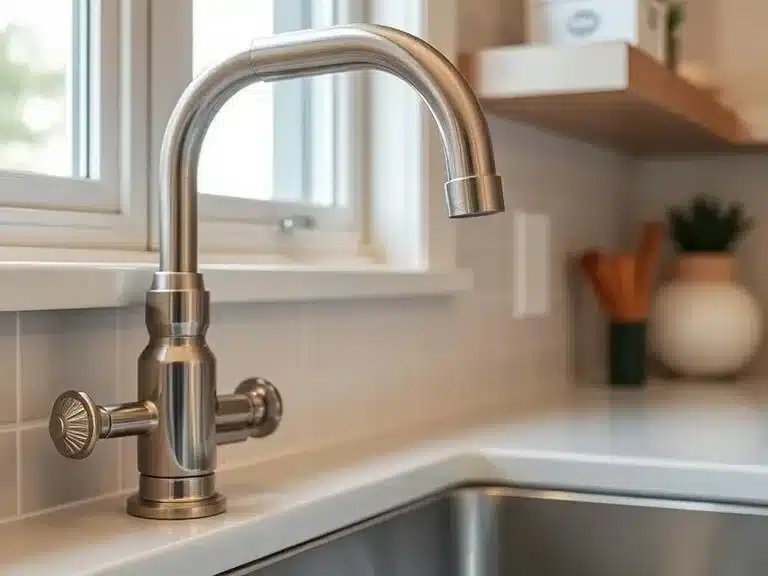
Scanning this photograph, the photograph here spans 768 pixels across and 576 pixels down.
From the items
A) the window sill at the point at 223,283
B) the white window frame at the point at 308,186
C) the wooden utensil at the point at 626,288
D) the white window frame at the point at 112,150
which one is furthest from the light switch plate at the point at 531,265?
the white window frame at the point at 112,150

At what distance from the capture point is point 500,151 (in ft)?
5.00

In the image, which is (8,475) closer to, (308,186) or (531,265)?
(308,186)

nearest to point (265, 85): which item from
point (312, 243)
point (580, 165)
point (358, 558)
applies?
point (312, 243)

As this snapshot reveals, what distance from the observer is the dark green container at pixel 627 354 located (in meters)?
1.76

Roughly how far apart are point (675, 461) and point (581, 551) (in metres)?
0.12

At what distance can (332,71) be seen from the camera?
77 centimetres

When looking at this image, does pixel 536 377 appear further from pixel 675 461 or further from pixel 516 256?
pixel 675 461

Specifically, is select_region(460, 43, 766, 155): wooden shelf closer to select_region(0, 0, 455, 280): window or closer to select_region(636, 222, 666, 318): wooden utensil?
select_region(0, 0, 455, 280): window

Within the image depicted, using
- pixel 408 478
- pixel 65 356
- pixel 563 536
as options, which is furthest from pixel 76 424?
pixel 563 536

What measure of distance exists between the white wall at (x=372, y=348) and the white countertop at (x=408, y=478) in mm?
36

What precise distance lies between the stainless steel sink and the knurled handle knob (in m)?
0.28

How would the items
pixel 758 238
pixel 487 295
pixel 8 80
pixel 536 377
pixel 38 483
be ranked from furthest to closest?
1. pixel 758 238
2. pixel 536 377
3. pixel 487 295
4. pixel 8 80
5. pixel 38 483

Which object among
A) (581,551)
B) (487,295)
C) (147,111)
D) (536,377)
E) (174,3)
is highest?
(174,3)

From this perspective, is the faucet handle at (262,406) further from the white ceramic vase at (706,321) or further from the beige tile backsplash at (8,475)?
the white ceramic vase at (706,321)
